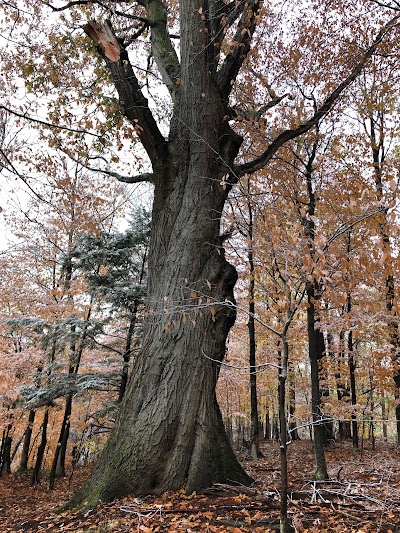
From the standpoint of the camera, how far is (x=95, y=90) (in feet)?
19.1

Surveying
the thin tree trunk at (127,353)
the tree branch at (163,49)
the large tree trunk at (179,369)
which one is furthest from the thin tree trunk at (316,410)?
the tree branch at (163,49)

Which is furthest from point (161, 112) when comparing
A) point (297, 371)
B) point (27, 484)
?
point (297, 371)

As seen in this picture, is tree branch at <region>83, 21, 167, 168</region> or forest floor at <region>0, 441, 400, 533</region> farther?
tree branch at <region>83, 21, 167, 168</region>

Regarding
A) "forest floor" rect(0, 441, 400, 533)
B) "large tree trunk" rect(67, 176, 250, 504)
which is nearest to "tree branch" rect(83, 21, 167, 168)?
"large tree trunk" rect(67, 176, 250, 504)

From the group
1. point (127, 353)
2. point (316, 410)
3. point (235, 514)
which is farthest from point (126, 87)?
point (316, 410)

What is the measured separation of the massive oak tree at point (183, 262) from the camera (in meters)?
4.14

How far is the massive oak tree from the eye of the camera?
4141 mm

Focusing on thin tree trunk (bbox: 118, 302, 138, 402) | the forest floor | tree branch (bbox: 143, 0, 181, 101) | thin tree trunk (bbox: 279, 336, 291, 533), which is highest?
tree branch (bbox: 143, 0, 181, 101)

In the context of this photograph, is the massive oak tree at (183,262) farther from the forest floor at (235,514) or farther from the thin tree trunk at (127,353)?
the thin tree trunk at (127,353)

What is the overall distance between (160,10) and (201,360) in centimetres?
555

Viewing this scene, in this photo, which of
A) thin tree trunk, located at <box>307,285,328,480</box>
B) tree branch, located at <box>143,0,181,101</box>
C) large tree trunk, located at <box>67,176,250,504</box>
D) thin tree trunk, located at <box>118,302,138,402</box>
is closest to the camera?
large tree trunk, located at <box>67,176,250,504</box>

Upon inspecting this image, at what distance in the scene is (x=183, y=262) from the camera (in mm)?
4926

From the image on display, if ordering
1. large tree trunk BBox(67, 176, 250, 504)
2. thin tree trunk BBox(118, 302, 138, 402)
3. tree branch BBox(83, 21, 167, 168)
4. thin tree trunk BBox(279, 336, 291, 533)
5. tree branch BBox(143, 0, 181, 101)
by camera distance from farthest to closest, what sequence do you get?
thin tree trunk BBox(118, 302, 138, 402) → tree branch BBox(143, 0, 181, 101) → tree branch BBox(83, 21, 167, 168) → large tree trunk BBox(67, 176, 250, 504) → thin tree trunk BBox(279, 336, 291, 533)

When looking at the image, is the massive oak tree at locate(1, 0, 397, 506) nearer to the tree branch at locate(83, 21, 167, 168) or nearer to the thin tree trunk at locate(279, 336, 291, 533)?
the tree branch at locate(83, 21, 167, 168)
